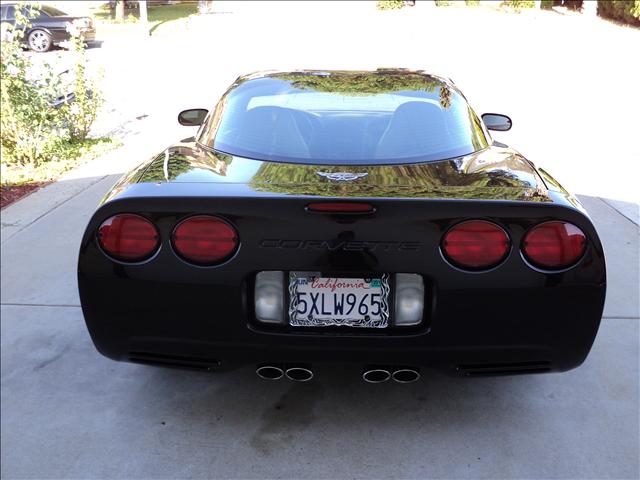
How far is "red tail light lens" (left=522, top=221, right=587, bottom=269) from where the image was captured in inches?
90.8

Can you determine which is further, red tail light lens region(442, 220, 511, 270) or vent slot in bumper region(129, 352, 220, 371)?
vent slot in bumper region(129, 352, 220, 371)

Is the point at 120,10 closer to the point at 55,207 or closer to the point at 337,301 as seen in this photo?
the point at 55,207

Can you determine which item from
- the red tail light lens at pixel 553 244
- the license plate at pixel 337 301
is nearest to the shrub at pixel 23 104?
the license plate at pixel 337 301

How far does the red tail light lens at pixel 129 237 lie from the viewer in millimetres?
2361

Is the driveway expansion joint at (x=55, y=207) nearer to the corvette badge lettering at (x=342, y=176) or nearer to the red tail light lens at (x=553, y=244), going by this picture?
the corvette badge lettering at (x=342, y=176)

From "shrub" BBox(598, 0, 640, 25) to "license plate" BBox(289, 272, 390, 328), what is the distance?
152 cm

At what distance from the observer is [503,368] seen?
8.13ft

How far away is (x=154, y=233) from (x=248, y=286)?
386 millimetres

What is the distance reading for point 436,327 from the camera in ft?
7.70

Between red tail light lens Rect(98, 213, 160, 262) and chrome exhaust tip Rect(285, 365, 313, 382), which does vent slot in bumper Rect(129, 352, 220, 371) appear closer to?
chrome exhaust tip Rect(285, 365, 313, 382)

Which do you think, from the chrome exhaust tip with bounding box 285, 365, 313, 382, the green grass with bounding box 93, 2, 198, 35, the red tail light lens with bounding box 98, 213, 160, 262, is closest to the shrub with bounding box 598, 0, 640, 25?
the chrome exhaust tip with bounding box 285, 365, 313, 382

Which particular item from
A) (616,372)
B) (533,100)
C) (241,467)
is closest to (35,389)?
(241,467)

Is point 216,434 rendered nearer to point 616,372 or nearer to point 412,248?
point 412,248

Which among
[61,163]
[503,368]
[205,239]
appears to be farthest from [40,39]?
[503,368]
